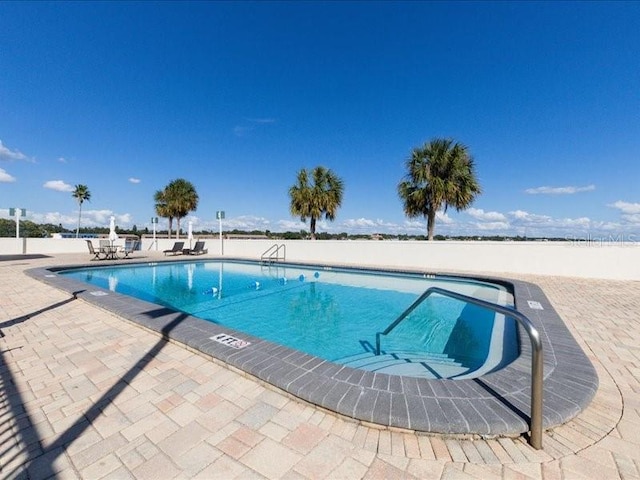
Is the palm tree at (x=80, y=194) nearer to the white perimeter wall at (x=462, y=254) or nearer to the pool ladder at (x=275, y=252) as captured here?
the white perimeter wall at (x=462, y=254)

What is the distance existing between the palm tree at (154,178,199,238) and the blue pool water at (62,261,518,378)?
16.8 metres

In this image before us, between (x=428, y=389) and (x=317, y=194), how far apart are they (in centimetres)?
1786

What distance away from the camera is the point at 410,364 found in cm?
373

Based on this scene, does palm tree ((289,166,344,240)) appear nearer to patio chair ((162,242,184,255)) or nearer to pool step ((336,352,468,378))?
patio chair ((162,242,184,255))

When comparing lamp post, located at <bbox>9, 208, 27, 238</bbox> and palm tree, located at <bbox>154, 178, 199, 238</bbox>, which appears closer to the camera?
lamp post, located at <bbox>9, 208, 27, 238</bbox>

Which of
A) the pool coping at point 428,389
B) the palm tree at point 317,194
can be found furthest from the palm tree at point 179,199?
the pool coping at point 428,389

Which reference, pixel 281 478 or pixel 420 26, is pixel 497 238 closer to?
pixel 420 26

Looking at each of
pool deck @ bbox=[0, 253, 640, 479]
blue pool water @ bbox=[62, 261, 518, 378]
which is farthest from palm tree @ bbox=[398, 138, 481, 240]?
pool deck @ bbox=[0, 253, 640, 479]

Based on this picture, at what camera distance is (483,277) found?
8820 mm

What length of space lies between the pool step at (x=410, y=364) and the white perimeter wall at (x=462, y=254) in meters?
7.57

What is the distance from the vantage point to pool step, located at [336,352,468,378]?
11.3 ft

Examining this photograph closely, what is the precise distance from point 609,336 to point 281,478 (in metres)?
4.91

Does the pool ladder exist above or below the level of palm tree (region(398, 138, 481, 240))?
below

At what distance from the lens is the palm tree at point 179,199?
27.1 metres
